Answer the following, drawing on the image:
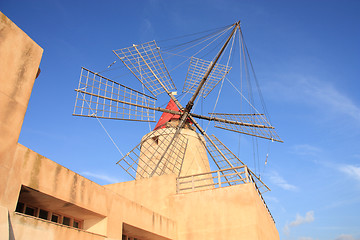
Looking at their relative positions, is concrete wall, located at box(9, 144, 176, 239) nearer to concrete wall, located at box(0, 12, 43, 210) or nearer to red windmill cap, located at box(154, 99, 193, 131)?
concrete wall, located at box(0, 12, 43, 210)

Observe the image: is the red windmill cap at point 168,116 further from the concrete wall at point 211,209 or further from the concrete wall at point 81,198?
the concrete wall at point 81,198

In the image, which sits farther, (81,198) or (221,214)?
(221,214)

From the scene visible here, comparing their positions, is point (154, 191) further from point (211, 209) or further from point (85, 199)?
point (85, 199)

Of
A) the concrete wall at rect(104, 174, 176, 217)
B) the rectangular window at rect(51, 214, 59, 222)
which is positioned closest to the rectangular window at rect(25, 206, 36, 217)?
the rectangular window at rect(51, 214, 59, 222)

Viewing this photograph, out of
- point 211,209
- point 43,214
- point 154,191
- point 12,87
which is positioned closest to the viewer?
point 12,87

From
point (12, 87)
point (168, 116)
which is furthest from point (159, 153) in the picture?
point (12, 87)

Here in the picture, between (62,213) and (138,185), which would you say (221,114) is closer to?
(138,185)

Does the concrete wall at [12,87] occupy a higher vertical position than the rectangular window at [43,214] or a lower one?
higher

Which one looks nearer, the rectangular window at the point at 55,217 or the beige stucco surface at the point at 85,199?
the beige stucco surface at the point at 85,199

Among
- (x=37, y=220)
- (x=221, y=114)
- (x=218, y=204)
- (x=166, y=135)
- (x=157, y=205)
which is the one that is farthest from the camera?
(x=221, y=114)

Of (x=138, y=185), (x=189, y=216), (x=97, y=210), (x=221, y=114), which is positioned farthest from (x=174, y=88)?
(x=97, y=210)

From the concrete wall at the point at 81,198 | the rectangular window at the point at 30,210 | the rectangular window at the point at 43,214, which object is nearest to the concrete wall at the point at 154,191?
the concrete wall at the point at 81,198

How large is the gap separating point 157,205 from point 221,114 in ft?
22.3

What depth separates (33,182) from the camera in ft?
17.1
